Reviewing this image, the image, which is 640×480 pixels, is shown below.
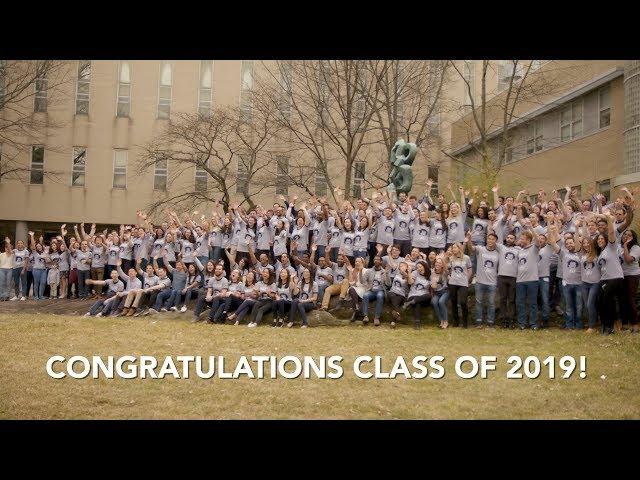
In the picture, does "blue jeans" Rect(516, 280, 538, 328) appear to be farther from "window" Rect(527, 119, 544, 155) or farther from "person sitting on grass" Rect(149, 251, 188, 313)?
"window" Rect(527, 119, 544, 155)

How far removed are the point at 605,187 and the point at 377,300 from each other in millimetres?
15237

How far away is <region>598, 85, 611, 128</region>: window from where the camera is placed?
24.6 m

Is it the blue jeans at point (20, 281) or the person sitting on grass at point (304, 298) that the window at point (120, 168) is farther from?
the person sitting on grass at point (304, 298)

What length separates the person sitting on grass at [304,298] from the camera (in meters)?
13.9

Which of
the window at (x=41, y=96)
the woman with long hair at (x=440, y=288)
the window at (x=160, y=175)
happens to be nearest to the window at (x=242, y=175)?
the window at (x=160, y=175)

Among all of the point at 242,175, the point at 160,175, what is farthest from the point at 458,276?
the point at 160,175

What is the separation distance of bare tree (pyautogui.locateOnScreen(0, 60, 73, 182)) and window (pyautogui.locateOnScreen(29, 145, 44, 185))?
0.08 meters

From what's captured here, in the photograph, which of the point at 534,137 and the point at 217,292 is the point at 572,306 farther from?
the point at 534,137

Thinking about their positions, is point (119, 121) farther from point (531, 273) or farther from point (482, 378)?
point (482, 378)

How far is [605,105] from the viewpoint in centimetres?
2492

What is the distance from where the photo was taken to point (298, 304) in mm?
14008
